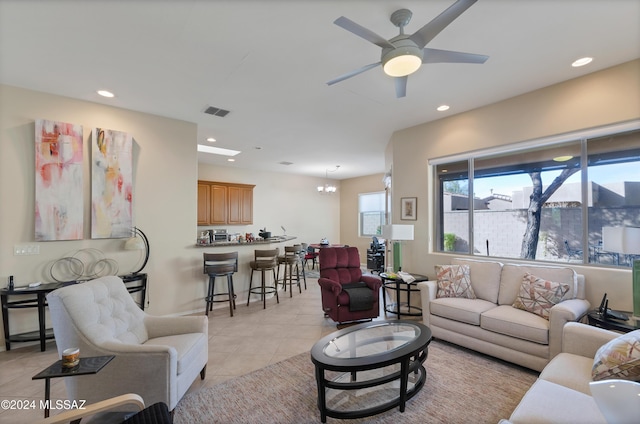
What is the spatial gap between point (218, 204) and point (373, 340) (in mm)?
5921

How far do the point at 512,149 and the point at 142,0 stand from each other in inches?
165

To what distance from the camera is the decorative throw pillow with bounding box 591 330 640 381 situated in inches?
58.9

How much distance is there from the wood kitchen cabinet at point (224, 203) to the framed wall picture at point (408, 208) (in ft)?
15.3

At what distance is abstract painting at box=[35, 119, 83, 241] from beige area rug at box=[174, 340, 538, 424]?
2.71m

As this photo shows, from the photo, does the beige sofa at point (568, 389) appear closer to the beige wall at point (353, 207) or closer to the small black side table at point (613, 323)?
the small black side table at point (613, 323)

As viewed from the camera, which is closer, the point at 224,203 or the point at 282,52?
the point at 282,52

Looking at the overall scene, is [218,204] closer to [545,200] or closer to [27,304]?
[27,304]

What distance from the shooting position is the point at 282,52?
259 cm

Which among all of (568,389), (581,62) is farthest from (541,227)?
(568,389)

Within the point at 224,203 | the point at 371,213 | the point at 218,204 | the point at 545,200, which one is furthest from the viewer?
the point at 371,213

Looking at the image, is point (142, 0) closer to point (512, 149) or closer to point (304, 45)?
point (304, 45)

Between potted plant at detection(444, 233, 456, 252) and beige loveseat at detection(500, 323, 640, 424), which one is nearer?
beige loveseat at detection(500, 323, 640, 424)

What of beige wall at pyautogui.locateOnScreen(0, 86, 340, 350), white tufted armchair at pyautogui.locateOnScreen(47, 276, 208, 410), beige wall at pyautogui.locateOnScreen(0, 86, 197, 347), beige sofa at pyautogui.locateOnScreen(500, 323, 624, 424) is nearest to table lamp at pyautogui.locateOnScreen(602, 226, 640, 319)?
beige sofa at pyautogui.locateOnScreen(500, 323, 624, 424)

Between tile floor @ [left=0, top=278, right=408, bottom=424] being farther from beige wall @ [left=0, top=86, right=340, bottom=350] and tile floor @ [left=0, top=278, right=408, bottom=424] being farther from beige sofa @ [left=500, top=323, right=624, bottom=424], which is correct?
beige sofa @ [left=500, top=323, right=624, bottom=424]
